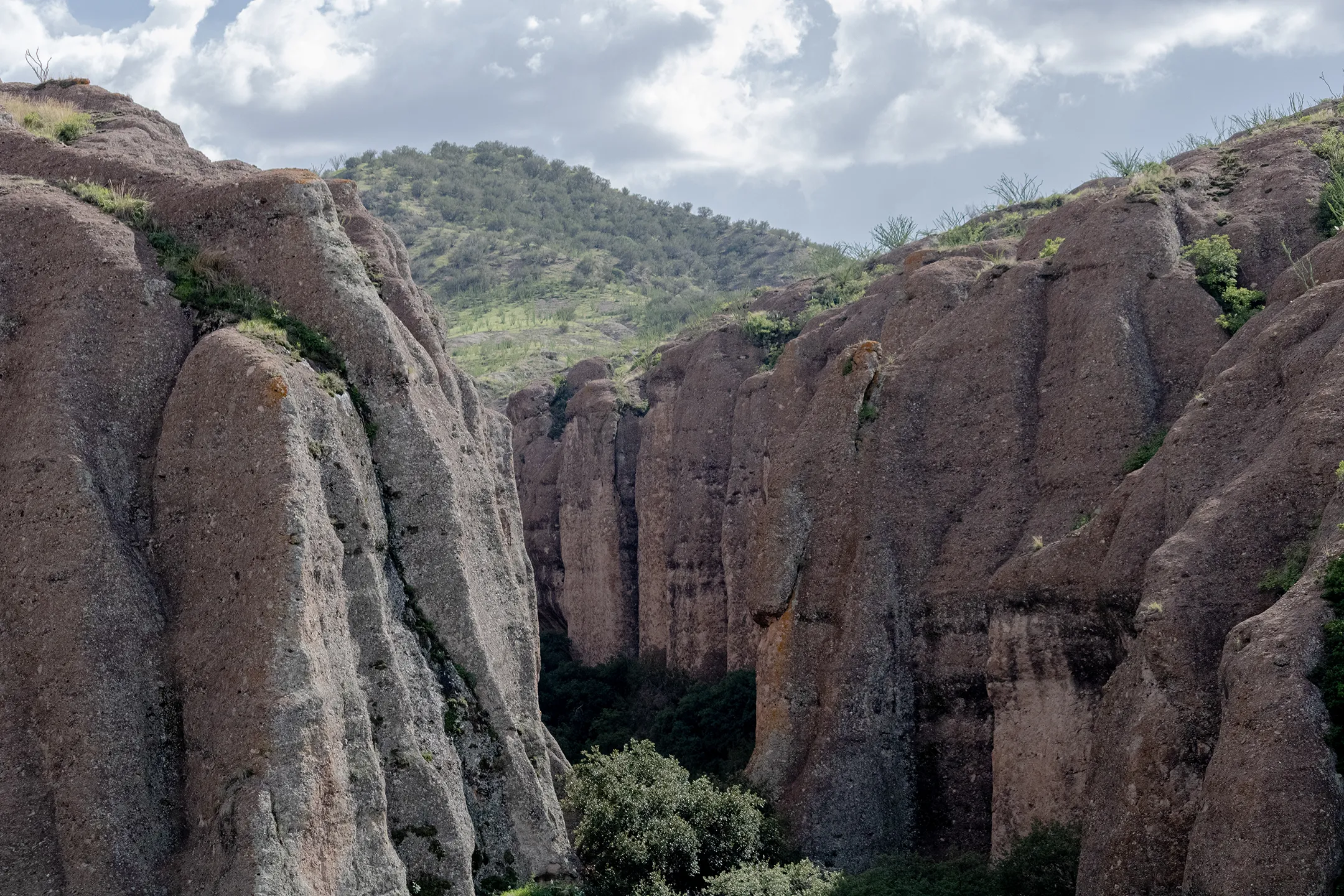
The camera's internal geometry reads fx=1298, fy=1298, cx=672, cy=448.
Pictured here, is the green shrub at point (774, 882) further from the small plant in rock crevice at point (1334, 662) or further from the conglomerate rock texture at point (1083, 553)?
the small plant in rock crevice at point (1334, 662)

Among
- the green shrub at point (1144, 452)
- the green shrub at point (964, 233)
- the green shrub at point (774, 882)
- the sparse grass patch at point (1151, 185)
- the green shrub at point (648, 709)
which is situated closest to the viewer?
the green shrub at point (774, 882)

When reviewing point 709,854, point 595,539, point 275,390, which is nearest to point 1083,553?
point 709,854

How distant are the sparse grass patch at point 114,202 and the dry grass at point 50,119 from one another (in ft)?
8.97

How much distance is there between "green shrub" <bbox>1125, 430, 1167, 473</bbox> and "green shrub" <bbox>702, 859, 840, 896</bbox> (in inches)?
388

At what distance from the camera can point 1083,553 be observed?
2362 centimetres

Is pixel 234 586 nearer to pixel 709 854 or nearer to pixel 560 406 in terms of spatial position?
pixel 709 854

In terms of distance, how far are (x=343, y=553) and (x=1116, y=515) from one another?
13471 mm

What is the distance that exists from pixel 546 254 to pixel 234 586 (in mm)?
104356

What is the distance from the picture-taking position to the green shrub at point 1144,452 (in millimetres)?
25609

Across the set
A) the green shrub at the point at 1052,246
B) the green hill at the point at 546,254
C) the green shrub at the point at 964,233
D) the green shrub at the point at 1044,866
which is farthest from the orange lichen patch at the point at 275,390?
the green hill at the point at 546,254

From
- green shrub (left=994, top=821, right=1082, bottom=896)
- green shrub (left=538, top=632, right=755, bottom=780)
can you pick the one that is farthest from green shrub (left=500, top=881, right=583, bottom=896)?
green shrub (left=538, top=632, right=755, bottom=780)

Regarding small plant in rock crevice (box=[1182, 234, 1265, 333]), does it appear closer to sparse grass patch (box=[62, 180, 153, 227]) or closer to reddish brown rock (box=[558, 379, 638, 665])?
sparse grass patch (box=[62, 180, 153, 227])

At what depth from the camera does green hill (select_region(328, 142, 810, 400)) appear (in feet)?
298

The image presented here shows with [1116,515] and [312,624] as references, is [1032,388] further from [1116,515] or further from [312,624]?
[312,624]
